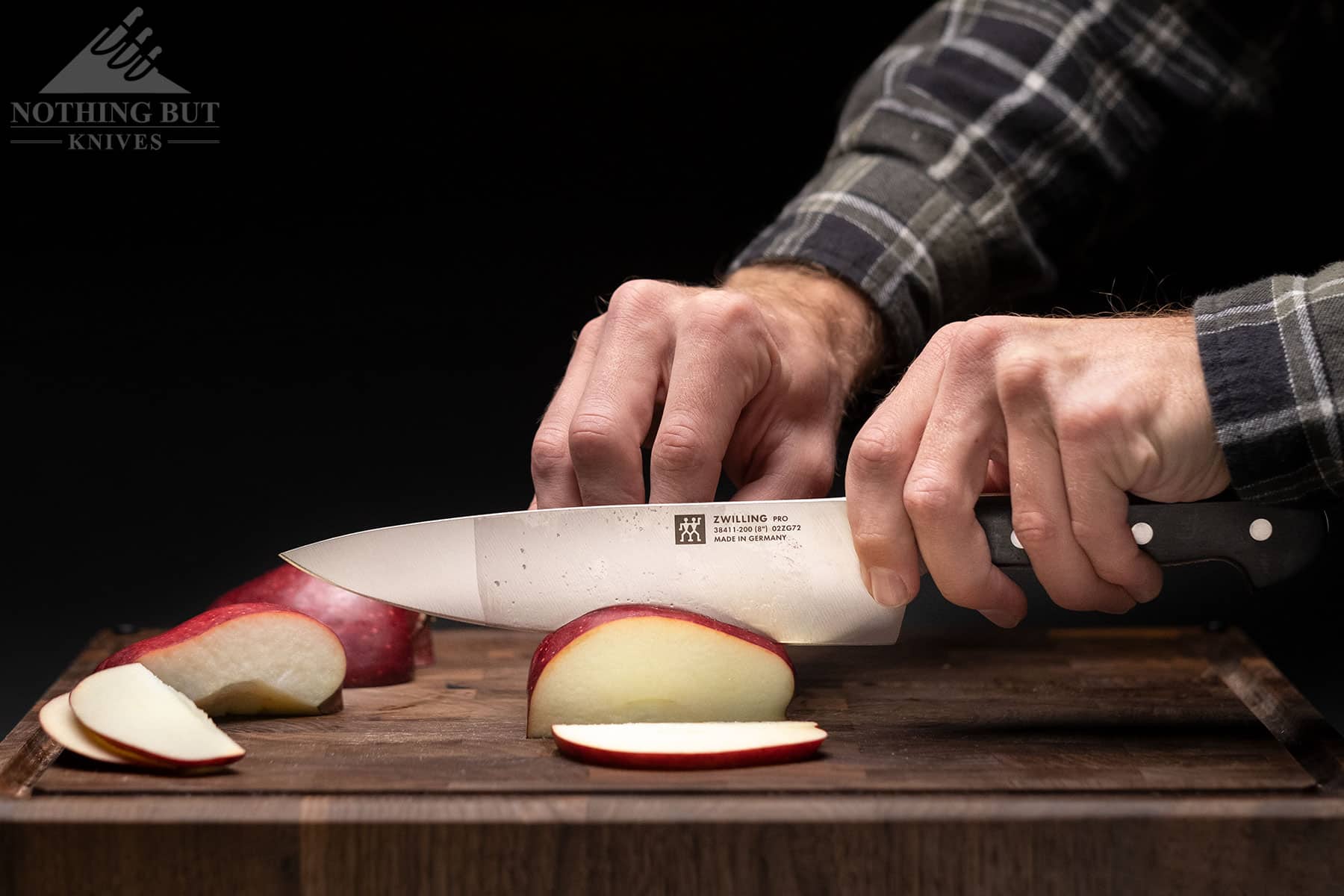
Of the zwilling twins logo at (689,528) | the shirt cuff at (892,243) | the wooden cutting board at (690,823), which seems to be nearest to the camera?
the wooden cutting board at (690,823)

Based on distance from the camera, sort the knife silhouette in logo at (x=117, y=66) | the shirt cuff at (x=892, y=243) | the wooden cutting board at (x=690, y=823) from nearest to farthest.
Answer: the wooden cutting board at (x=690, y=823)
the shirt cuff at (x=892, y=243)
the knife silhouette in logo at (x=117, y=66)

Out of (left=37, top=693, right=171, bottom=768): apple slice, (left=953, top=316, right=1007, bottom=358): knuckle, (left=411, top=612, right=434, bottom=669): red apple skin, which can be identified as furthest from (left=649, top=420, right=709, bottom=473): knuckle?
(left=37, top=693, right=171, bottom=768): apple slice

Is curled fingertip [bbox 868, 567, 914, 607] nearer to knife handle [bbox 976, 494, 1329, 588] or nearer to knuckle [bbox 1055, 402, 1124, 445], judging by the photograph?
knife handle [bbox 976, 494, 1329, 588]

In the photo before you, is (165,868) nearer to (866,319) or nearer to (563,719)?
(563,719)

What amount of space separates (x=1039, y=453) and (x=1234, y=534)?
0.86ft

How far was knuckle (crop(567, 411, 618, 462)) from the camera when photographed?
5.17 feet

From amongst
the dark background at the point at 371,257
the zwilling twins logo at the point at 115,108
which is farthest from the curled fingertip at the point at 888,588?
the zwilling twins logo at the point at 115,108

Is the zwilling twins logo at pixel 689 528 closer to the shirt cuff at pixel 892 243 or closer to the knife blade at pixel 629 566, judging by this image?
the knife blade at pixel 629 566

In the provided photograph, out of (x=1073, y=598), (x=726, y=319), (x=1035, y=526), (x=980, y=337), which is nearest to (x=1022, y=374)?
(x=980, y=337)

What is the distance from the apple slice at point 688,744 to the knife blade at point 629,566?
194 mm

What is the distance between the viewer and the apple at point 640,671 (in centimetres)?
148

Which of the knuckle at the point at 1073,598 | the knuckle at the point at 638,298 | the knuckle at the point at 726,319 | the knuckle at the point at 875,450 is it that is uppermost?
the knuckle at the point at 638,298

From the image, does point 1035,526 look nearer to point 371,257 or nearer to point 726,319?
point 726,319

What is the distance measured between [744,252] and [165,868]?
135 centimetres
